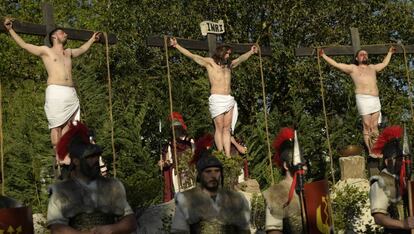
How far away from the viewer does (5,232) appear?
5699mm

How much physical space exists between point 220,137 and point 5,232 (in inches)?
232

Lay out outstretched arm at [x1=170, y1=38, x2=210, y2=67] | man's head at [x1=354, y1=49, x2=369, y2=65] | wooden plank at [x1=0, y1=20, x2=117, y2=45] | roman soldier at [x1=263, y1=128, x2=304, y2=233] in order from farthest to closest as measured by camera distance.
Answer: man's head at [x1=354, y1=49, x2=369, y2=65], outstretched arm at [x1=170, y1=38, x2=210, y2=67], wooden plank at [x1=0, y1=20, x2=117, y2=45], roman soldier at [x1=263, y1=128, x2=304, y2=233]

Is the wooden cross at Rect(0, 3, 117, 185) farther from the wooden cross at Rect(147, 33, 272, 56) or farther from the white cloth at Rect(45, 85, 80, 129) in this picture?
the wooden cross at Rect(147, 33, 272, 56)

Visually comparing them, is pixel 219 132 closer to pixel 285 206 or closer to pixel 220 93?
pixel 220 93

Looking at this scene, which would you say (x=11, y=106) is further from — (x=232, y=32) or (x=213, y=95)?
(x=213, y=95)

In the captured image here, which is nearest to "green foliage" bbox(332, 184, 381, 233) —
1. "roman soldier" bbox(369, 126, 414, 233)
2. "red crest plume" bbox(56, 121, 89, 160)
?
"roman soldier" bbox(369, 126, 414, 233)

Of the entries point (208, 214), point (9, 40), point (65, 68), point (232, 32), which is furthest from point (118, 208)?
point (9, 40)

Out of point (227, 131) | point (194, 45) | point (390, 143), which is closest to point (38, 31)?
point (194, 45)

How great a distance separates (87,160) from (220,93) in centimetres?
572

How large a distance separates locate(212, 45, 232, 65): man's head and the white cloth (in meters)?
2.45

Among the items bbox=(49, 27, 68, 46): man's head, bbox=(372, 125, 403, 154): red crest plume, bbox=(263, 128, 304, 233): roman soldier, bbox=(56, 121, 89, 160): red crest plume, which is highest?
bbox=(49, 27, 68, 46): man's head

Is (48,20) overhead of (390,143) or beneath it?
overhead

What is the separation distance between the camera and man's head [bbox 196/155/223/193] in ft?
19.7

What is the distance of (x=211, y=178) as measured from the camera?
6.05m
